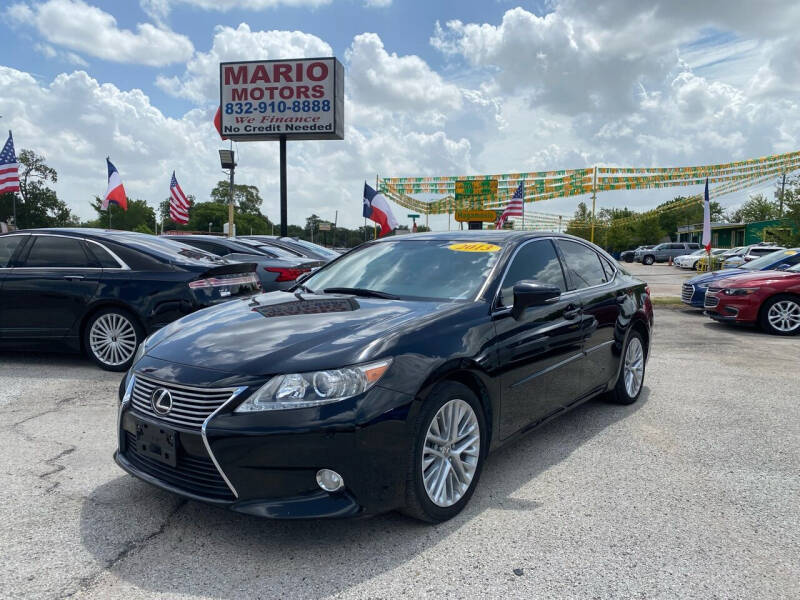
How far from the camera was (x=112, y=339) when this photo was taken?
20.9ft

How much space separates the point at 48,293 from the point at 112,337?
823mm

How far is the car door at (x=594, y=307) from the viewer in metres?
4.46

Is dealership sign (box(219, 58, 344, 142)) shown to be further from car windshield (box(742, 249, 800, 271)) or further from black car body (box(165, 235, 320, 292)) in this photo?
car windshield (box(742, 249, 800, 271))

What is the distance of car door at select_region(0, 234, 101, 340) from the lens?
6387 mm

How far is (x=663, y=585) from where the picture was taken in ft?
8.29

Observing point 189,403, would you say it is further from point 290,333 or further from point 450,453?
point 450,453

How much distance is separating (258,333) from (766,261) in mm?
11462

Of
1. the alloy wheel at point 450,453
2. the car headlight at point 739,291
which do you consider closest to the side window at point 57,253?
the alloy wheel at point 450,453

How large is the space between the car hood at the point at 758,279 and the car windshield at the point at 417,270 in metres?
7.74

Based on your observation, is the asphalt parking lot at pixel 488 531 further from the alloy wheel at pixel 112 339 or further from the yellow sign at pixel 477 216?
the yellow sign at pixel 477 216

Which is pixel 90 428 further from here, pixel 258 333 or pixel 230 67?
pixel 230 67

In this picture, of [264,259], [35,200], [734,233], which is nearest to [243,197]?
[35,200]

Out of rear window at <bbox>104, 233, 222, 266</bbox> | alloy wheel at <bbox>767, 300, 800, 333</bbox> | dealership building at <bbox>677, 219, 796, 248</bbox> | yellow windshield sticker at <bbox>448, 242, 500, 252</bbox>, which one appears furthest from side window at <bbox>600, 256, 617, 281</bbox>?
dealership building at <bbox>677, 219, 796, 248</bbox>

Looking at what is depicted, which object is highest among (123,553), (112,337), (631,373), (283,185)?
(283,185)
